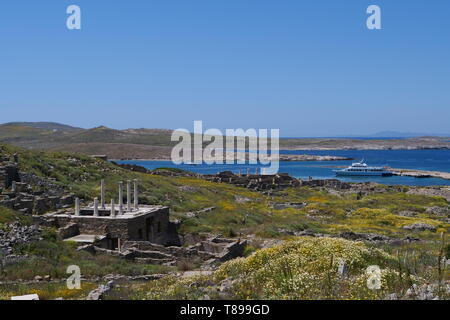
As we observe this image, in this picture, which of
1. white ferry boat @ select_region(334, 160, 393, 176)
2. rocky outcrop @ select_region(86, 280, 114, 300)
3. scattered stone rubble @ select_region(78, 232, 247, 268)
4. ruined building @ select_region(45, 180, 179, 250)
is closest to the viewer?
rocky outcrop @ select_region(86, 280, 114, 300)

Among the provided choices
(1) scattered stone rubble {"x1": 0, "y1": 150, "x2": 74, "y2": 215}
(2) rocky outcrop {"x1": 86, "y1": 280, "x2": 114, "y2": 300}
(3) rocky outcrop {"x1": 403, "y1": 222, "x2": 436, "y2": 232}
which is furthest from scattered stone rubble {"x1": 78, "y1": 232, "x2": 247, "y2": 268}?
(3) rocky outcrop {"x1": 403, "y1": 222, "x2": 436, "y2": 232}

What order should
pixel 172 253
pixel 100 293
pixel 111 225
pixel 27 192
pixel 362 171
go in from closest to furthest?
pixel 100 293 < pixel 172 253 < pixel 111 225 < pixel 27 192 < pixel 362 171

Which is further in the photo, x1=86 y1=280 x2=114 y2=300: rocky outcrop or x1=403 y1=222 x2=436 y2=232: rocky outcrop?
x1=403 y1=222 x2=436 y2=232: rocky outcrop

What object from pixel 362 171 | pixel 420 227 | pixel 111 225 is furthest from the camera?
pixel 362 171

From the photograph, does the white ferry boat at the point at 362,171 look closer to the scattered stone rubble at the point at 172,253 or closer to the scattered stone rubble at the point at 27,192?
the scattered stone rubble at the point at 27,192

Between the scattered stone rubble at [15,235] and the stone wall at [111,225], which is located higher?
the scattered stone rubble at [15,235]

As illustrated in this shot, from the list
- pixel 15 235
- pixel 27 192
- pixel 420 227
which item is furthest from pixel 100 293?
pixel 420 227

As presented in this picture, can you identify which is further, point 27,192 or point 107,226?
point 27,192

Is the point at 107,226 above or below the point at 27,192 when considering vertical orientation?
below

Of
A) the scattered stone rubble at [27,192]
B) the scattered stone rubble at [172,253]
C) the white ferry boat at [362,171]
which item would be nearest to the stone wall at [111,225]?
the scattered stone rubble at [172,253]

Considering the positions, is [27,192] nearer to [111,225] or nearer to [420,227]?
[111,225]

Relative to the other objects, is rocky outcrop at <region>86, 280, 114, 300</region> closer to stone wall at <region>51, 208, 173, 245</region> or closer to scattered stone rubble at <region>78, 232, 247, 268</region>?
scattered stone rubble at <region>78, 232, 247, 268</region>

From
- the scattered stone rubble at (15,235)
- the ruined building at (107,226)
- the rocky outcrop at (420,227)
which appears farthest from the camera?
the rocky outcrop at (420,227)

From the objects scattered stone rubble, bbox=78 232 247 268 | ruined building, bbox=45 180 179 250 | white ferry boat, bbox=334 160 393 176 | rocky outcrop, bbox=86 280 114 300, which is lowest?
white ferry boat, bbox=334 160 393 176
